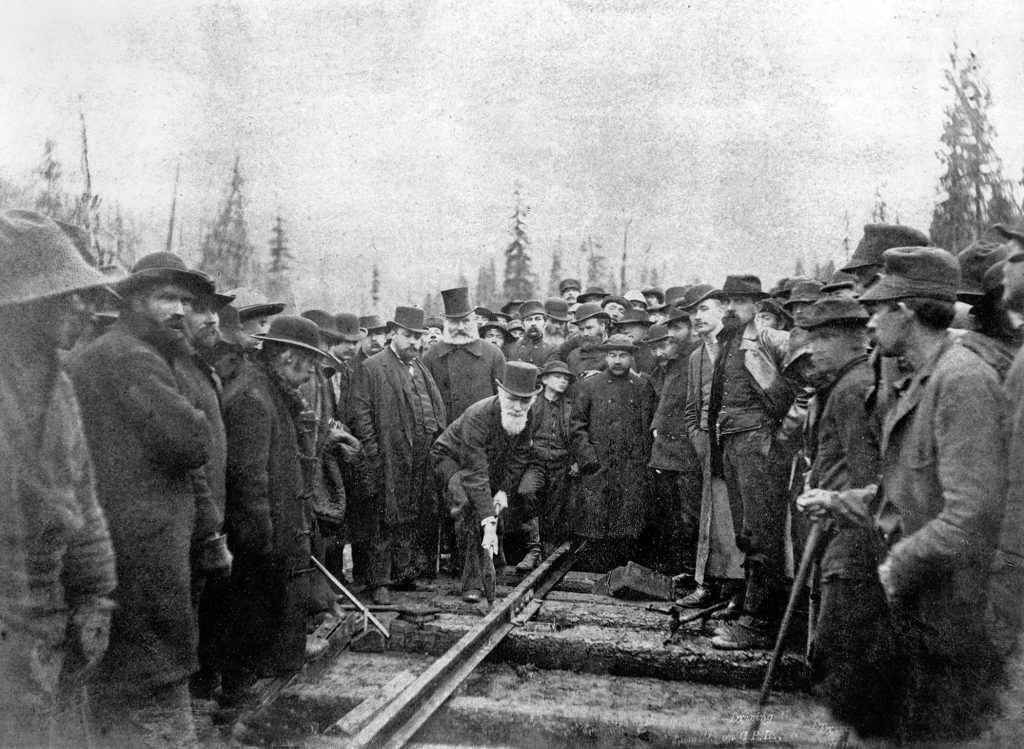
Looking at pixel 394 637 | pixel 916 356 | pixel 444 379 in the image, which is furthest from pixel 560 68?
pixel 394 637

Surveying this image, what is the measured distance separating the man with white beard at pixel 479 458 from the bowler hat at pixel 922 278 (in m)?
3.42

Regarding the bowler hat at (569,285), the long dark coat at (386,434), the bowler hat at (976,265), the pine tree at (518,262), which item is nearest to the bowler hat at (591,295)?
the bowler hat at (569,285)

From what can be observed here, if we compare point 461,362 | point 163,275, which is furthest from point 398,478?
point 163,275

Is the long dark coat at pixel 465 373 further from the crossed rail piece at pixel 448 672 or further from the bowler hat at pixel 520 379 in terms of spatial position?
the crossed rail piece at pixel 448 672

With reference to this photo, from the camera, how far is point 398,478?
6781 mm

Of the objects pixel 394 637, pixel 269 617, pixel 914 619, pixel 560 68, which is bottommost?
pixel 394 637

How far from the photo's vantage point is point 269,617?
13.6ft

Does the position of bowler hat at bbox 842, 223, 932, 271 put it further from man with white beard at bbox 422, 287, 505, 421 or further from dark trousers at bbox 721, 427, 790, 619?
man with white beard at bbox 422, 287, 505, 421

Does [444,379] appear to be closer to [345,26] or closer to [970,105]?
[345,26]

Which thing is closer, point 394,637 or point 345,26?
point 345,26

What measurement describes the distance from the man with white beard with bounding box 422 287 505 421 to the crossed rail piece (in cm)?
202

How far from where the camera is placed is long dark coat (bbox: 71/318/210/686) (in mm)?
3113

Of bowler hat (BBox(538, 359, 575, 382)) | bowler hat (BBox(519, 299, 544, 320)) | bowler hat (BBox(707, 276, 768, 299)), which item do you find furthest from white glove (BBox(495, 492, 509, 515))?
bowler hat (BBox(519, 299, 544, 320))

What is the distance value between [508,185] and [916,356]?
409cm
